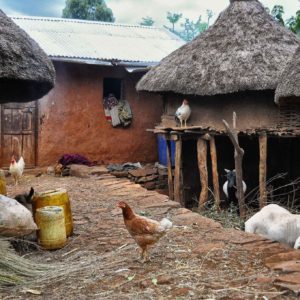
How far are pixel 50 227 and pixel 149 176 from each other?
6.18 m

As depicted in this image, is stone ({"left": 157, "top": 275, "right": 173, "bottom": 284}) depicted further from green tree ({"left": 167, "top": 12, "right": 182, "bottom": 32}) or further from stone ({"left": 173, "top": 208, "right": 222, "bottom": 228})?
green tree ({"left": 167, "top": 12, "right": 182, "bottom": 32})

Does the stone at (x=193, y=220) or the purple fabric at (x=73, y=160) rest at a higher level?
the purple fabric at (x=73, y=160)

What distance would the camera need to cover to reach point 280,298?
123 inches

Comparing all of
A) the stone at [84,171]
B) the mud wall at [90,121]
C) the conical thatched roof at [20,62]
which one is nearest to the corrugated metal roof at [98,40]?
the mud wall at [90,121]

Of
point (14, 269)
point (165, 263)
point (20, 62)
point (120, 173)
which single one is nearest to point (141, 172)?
point (120, 173)

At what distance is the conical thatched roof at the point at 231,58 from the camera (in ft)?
29.1

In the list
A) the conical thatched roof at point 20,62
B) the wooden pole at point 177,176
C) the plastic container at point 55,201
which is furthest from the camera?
the wooden pole at point 177,176

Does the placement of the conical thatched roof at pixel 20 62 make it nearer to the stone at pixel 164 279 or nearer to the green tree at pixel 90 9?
the stone at pixel 164 279

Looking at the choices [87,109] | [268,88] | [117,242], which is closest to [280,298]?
[117,242]

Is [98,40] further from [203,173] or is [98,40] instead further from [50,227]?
[50,227]

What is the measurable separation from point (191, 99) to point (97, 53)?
8.66 ft

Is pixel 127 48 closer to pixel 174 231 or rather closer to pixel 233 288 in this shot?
pixel 174 231

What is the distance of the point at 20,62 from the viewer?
445 centimetres

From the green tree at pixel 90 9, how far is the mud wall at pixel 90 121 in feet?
36.0
